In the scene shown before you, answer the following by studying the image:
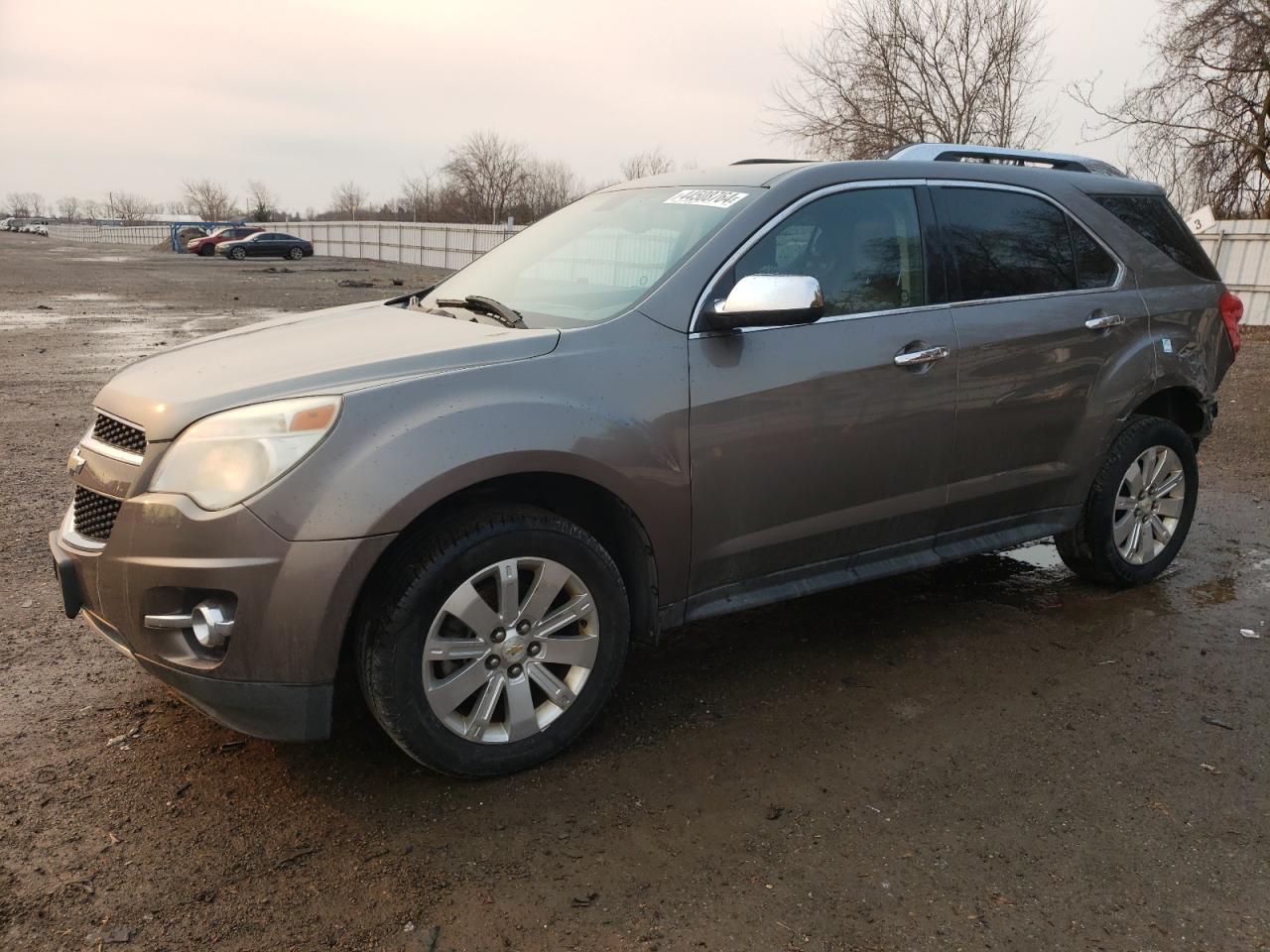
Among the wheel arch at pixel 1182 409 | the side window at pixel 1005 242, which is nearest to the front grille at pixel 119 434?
the side window at pixel 1005 242

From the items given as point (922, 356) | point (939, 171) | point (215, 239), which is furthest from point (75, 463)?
point (215, 239)

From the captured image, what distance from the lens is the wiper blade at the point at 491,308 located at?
3.41 m

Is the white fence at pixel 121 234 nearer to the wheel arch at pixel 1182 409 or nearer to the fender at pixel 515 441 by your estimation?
the wheel arch at pixel 1182 409

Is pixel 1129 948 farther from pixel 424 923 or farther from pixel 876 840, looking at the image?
pixel 424 923

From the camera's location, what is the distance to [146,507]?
2699mm

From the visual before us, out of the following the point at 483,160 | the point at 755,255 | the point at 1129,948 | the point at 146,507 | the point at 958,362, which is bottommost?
the point at 1129,948

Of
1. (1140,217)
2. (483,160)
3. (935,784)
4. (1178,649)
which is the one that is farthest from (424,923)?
(483,160)

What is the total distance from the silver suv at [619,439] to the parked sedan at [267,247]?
4720 cm

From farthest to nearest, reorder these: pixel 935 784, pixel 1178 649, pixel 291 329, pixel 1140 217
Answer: pixel 1140 217
pixel 1178 649
pixel 291 329
pixel 935 784

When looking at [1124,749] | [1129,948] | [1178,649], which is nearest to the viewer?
[1129,948]

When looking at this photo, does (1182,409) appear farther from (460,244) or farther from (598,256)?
(460,244)

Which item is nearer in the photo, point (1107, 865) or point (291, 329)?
point (1107, 865)

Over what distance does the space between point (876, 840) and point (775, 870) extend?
325mm

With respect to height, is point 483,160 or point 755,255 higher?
point 483,160
